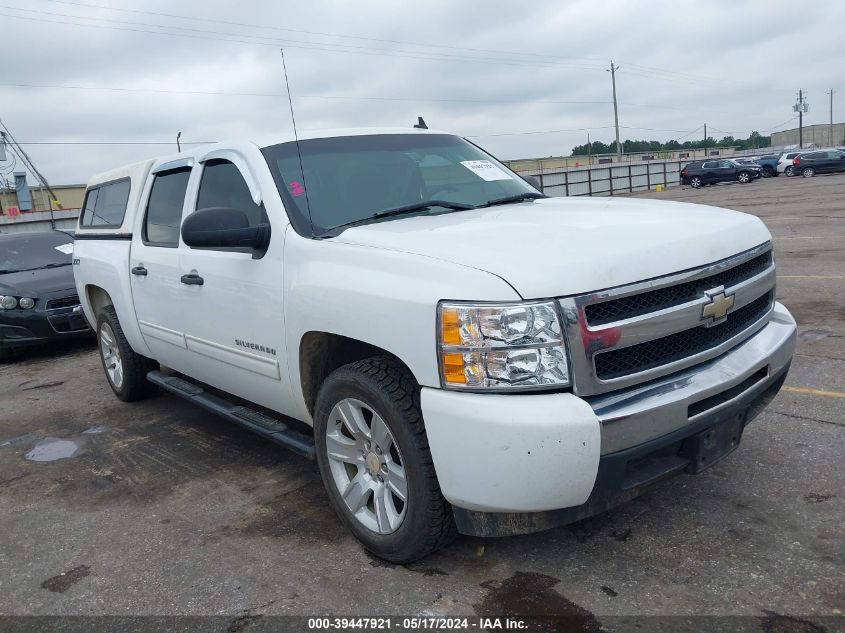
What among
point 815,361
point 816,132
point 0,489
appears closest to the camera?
point 0,489

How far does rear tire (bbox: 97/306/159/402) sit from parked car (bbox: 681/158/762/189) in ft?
122

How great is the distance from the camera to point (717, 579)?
9.07 feet

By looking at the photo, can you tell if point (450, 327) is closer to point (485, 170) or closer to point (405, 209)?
point (405, 209)

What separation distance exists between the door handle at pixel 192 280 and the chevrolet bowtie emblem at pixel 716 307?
262 centimetres

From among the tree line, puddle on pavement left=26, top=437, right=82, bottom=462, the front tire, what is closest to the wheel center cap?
the front tire

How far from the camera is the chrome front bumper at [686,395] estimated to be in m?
2.51

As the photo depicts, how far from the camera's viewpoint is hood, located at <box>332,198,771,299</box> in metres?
2.56

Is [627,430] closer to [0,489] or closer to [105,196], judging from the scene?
[0,489]

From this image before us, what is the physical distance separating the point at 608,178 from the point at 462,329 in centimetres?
3621

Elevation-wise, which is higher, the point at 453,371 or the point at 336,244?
the point at 336,244

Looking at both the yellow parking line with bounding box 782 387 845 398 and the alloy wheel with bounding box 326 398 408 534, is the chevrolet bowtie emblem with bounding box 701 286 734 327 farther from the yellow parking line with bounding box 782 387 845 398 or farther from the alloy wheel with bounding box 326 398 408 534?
the yellow parking line with bounding box 782 387 845 398

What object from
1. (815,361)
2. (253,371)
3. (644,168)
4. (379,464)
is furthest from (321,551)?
(644,168)

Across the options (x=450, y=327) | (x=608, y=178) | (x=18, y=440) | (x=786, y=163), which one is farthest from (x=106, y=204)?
(x=786, y=163)

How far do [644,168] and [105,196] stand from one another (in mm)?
37002
